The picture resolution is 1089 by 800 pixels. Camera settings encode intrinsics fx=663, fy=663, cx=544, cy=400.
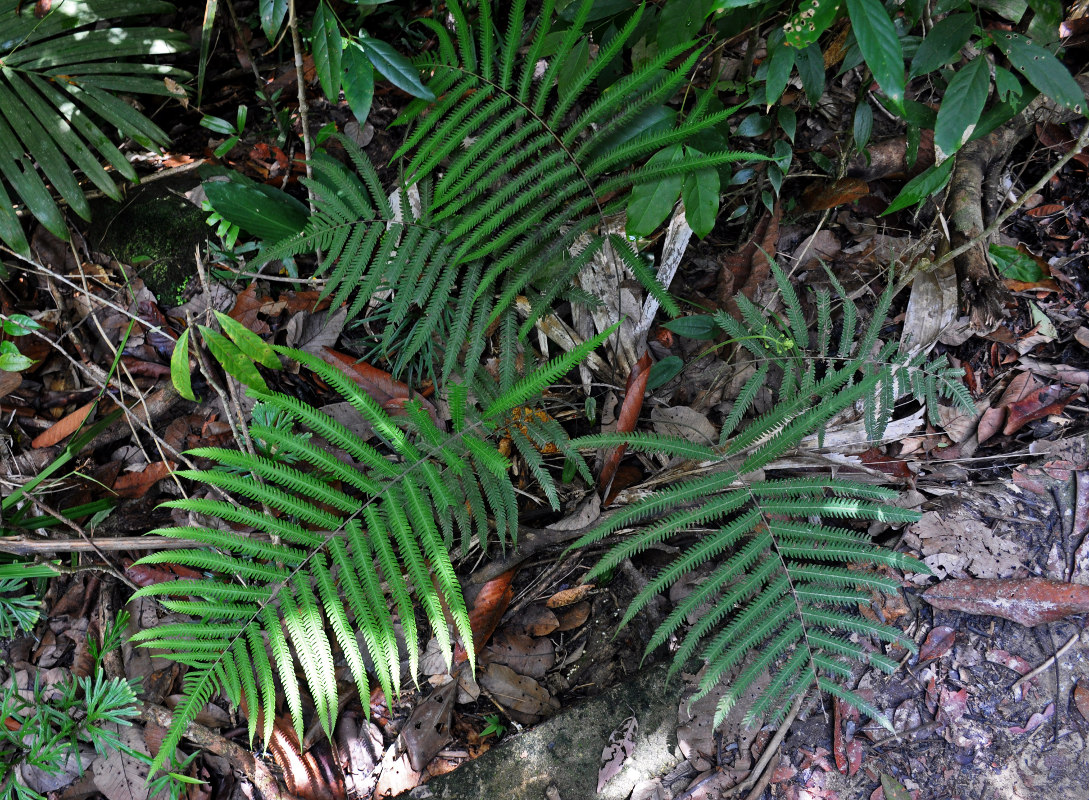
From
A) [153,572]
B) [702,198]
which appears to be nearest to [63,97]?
[153,572]

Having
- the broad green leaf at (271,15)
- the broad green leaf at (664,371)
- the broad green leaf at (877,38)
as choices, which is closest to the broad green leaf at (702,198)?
the broad green leaf at (664,371)

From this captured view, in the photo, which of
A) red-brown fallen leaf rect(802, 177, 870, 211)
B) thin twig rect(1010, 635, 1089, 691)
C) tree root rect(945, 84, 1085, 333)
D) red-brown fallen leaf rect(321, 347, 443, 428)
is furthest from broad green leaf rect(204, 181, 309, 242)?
thin twig rect(1010, 635, 1089, 691)

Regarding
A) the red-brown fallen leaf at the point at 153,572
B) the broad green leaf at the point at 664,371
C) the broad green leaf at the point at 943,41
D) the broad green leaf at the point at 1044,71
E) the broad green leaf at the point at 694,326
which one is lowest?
the red-brown fallen leaf at the point at 153,572

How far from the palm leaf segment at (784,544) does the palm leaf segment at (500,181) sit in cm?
49

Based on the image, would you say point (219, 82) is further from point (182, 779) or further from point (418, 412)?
point (182, 779)

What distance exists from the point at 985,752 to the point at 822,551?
2.41 ft

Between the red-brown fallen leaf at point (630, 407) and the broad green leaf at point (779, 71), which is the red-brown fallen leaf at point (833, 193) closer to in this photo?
the broad green leaf at point (779, 71)

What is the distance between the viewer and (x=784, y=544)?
6.47 feet

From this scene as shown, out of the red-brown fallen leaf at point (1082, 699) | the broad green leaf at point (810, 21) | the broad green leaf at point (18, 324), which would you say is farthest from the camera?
the broad green leaf at point (18, 324)

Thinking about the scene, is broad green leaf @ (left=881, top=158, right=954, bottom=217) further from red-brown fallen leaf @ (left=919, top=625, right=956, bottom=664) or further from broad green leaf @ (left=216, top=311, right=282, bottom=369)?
broad green leaf @ (left=216, top=311, right=282, bottom=369)

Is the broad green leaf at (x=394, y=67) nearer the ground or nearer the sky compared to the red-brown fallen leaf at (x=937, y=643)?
nearer the sky

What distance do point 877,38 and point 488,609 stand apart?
195 cm

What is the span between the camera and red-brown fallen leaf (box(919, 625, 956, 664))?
203cm

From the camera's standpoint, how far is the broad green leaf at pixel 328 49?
200 cm
